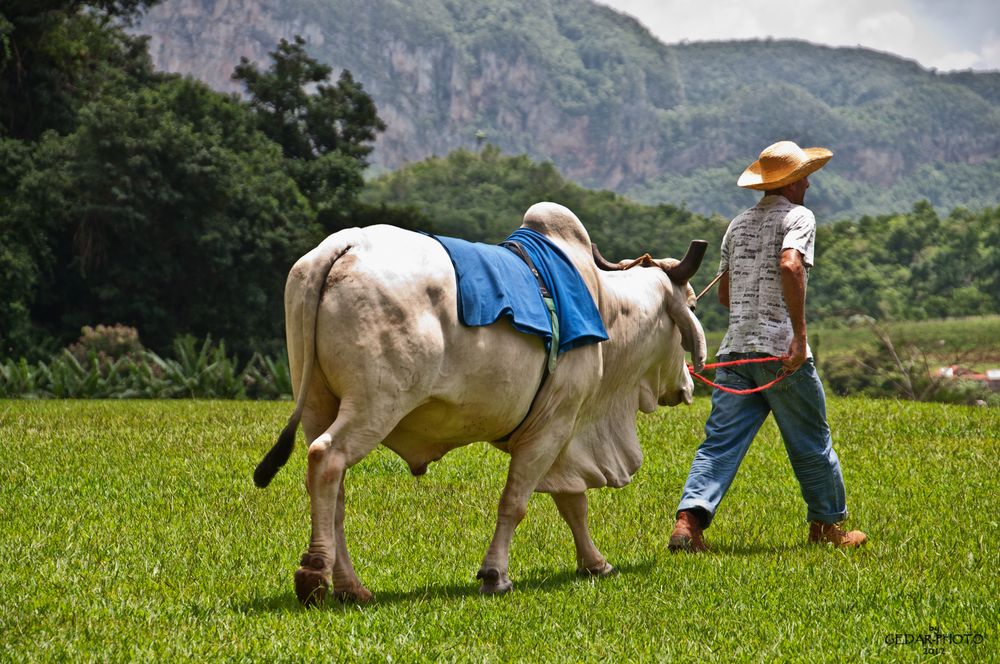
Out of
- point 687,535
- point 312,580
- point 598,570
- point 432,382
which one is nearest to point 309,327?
point 432,382

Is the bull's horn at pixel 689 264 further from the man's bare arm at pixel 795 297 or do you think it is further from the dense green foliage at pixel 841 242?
the dense green foliage at pixel 841 242

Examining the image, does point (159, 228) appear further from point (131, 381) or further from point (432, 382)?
point (432, 382)

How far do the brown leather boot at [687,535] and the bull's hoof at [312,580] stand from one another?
2.43m

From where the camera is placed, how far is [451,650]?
495 cm

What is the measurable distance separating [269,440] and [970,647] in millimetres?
7627

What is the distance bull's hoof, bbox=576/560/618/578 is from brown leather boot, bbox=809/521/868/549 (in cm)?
150

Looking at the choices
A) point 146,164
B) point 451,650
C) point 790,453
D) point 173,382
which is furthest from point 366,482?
point 146,164

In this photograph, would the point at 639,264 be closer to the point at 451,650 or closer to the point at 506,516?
the point at 506,516

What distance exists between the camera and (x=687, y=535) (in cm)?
721

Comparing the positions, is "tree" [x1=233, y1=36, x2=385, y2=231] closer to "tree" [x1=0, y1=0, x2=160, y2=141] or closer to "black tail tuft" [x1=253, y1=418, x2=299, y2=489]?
"tree" [x1=0, y1=0, x2=160, y2=141]

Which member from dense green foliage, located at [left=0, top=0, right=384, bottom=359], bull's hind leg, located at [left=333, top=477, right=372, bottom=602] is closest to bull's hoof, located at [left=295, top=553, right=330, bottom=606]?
bull's hind leg, located at [left=333, top=477, right=372, bottom=602]

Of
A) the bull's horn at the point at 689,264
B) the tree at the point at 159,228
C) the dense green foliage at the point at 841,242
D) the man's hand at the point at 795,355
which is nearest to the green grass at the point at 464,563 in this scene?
the man's hand at the point at 795,355

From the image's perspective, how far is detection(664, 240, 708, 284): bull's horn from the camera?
680 centimetres

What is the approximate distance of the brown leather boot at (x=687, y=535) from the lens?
717cm
